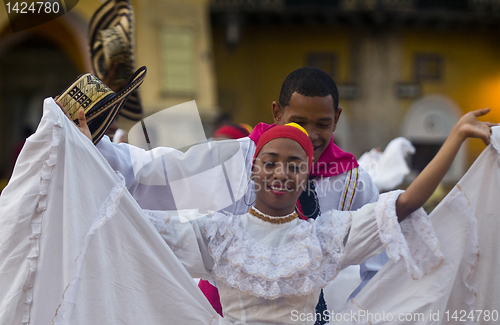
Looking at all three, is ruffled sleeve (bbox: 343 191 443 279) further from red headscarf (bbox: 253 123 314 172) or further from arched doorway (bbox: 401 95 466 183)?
arched doorway (bbox: 401 95 466 183)

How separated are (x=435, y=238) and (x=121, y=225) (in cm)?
108

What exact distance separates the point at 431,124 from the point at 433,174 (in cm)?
1072

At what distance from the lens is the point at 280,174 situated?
1848mm

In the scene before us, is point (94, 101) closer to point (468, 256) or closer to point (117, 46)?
point (117, 46)

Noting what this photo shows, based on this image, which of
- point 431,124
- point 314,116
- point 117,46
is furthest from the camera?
point 431,124

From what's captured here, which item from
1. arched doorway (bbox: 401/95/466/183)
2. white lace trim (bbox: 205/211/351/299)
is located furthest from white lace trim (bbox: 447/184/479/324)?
arched doorway (bbox: 401/95/466/183)

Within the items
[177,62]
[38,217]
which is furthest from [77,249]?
[177,62]

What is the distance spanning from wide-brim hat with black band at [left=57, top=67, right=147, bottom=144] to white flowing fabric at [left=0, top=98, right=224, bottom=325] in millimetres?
182

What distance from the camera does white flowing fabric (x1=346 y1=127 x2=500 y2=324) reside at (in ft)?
6.49

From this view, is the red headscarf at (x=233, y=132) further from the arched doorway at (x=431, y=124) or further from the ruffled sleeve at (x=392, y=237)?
the arched doorway at (x=431, y=124)

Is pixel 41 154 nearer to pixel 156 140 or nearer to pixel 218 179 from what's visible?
pixel 218 179

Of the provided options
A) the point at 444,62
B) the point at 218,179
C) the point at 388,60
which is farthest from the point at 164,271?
the point at 444,62

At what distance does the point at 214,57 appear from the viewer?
1166 centimetres

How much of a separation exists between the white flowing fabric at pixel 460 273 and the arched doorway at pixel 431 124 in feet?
33.6
